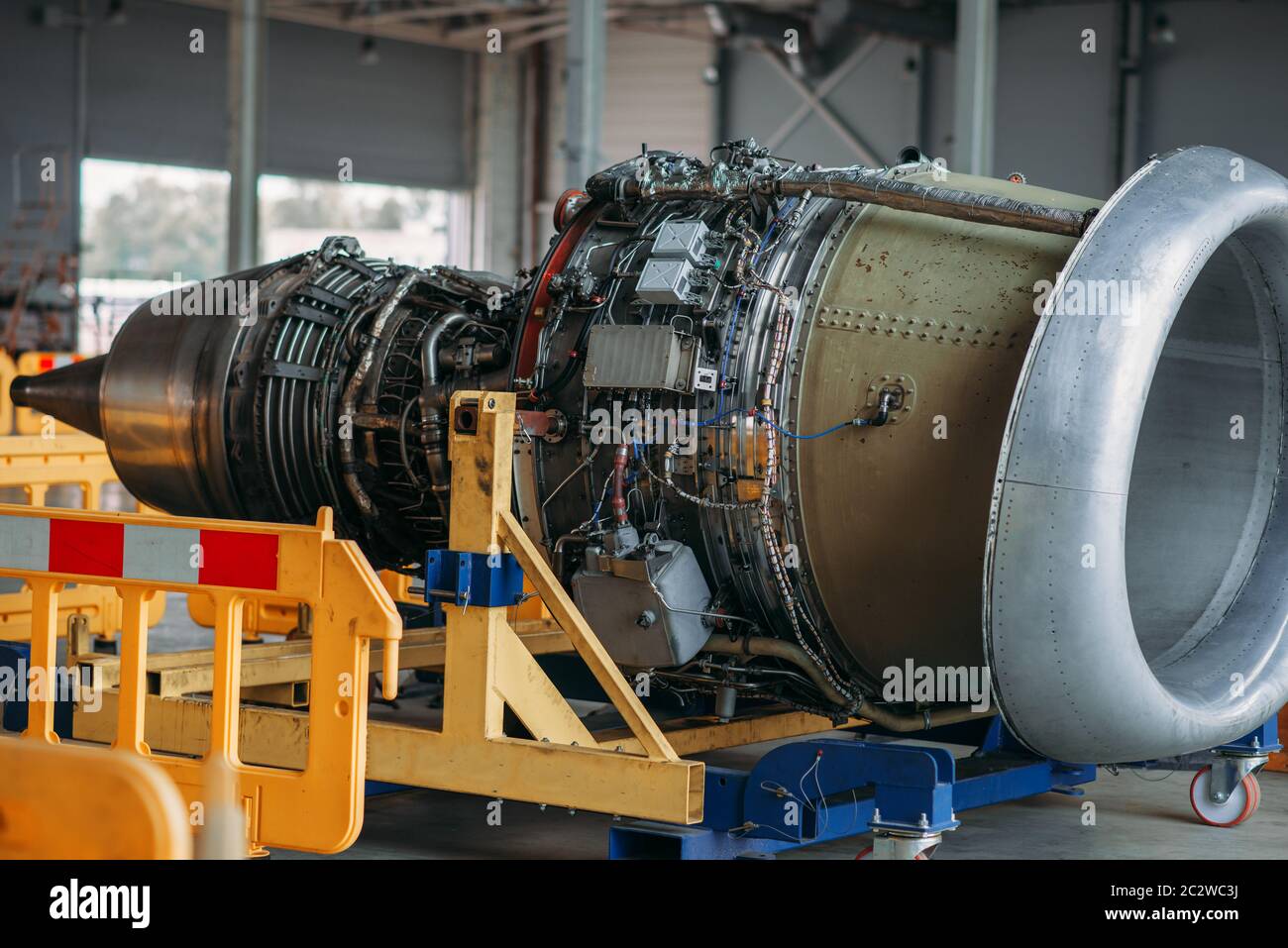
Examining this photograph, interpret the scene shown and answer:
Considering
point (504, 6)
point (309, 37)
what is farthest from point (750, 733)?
point (309, 37)

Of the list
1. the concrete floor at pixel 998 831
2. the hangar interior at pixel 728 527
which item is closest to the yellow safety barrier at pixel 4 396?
the hangar interior at pixel 728 527

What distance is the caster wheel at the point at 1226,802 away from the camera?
19.8ft

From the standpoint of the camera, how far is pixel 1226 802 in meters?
6.05

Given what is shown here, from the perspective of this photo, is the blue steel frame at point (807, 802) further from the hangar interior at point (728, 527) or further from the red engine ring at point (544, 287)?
the red engine ring at point (544, 287)

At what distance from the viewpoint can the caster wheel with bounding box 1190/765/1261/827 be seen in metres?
6.04

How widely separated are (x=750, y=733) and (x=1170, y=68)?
51.0 ft

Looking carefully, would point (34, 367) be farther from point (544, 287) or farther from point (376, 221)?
point (376, 221)

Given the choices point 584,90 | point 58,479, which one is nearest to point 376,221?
point 584,90

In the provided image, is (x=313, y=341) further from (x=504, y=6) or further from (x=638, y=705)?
(x=504, y=6)

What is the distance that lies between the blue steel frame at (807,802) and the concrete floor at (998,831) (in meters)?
0.50

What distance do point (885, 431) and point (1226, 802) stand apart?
2.43m
